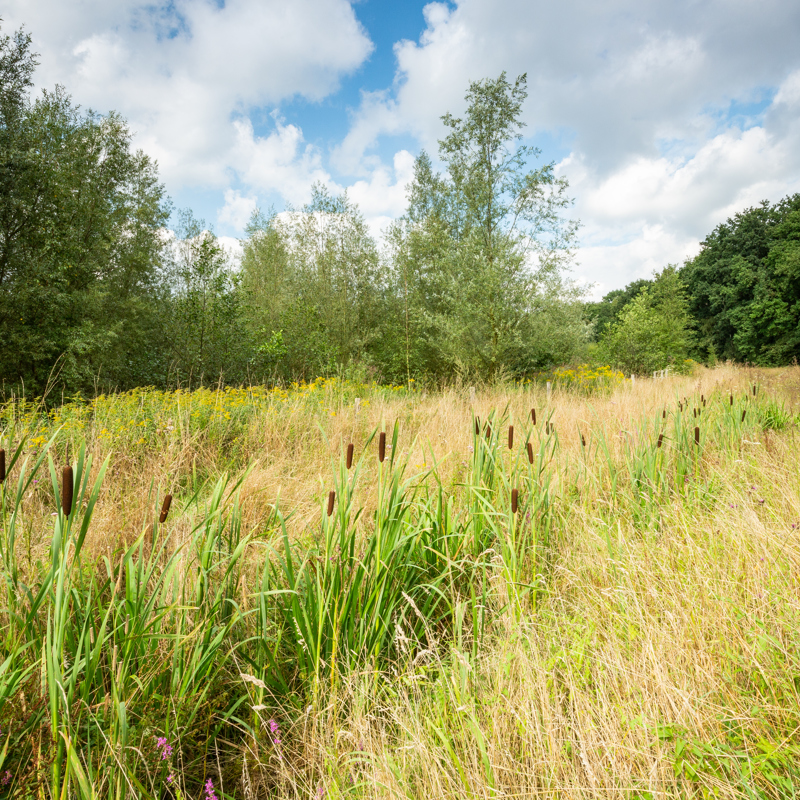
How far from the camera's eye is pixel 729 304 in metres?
36.3

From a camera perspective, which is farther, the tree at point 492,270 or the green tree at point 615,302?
the green tree at point 615,302

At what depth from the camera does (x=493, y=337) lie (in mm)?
10766

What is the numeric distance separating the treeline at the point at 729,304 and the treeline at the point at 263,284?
6.77ft

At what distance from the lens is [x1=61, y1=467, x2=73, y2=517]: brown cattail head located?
0.88 meters

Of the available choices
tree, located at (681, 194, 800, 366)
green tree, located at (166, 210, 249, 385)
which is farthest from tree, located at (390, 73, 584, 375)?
tree, located at (681, 194, 800, 366)

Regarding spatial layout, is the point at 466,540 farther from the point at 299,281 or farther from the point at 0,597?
the point at 299,281

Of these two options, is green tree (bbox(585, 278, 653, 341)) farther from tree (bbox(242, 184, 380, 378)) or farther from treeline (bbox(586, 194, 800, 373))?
tree (bbox(242, 184, 380, 378))

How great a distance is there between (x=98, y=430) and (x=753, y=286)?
44.8m

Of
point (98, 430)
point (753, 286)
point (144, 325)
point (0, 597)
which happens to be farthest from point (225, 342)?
point (753, 286)

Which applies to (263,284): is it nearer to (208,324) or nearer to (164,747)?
(208,324)

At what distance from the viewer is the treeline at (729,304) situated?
836 inches

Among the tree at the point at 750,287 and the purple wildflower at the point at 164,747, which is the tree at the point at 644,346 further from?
the purple wildflower at the point at 164,747

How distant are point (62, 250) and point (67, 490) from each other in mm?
13850

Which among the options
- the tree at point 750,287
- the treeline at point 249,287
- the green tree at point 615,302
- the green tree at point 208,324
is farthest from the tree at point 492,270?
the green tree at point 615,302
